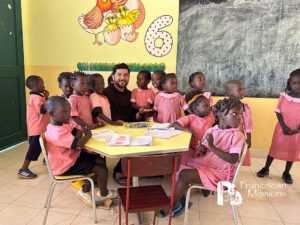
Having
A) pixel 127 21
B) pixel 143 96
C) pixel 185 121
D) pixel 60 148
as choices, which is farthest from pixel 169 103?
pixel 127 21

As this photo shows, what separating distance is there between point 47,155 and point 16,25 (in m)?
3.46

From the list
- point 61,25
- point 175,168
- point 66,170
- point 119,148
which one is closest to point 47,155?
point 66,170

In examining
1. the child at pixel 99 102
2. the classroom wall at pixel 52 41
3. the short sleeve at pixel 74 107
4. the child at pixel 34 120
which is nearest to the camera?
the short sleeve at pixel 74 107

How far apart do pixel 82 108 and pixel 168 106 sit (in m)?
1.08

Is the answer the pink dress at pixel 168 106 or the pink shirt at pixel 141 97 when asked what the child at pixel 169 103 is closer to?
the pink dress at pixel 168 106

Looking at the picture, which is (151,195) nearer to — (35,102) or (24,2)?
(35,102)

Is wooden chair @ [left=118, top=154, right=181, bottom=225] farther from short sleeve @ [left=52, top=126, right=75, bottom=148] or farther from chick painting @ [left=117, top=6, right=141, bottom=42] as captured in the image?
chick painting @ [left=117, top=6, right=141, bottom=42]

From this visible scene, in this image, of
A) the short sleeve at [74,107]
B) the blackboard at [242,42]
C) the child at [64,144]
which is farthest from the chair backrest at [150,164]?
the blackboard at [242,42]

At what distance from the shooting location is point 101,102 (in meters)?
2.87

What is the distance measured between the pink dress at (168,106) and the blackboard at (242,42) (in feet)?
4.02

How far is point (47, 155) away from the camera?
197 centimetres

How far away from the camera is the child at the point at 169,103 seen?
120 inches

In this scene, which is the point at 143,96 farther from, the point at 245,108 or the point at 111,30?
the point at 111,30

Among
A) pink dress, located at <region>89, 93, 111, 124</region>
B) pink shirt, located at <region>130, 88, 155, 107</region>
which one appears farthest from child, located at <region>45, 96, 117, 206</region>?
pink shirt, located at <region>130, 88, 155, 107</region>
